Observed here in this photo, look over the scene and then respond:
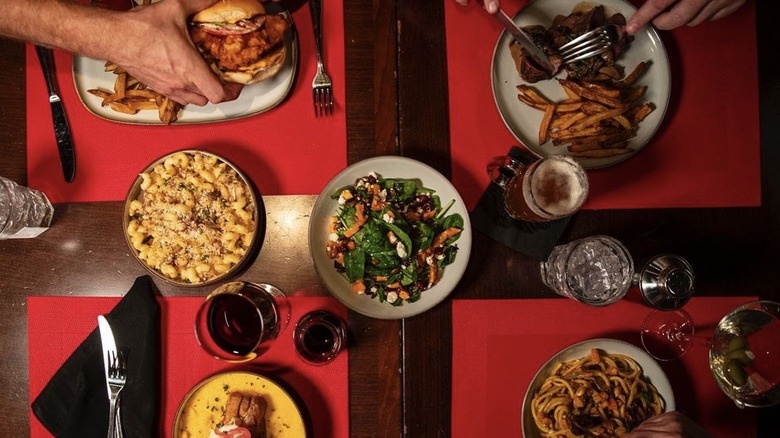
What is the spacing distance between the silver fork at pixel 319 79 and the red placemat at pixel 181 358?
683 millimetres

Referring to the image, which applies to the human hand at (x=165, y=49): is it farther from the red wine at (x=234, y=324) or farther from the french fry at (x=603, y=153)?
the french fry at (x=603, y=153)

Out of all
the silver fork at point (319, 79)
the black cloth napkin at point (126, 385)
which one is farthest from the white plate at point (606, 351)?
the black cloth napkin at point (126, 385)

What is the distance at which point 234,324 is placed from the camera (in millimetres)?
1820

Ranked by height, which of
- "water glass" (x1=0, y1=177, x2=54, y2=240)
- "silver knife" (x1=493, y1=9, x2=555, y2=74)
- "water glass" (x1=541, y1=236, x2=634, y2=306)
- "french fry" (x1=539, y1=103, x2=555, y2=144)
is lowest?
"water glass" (x1=541, y1=236, x2=634, y2=306)

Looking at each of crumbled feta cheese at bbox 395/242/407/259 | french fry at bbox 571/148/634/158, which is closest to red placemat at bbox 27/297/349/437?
crumbled feta cheese at bbox 395/242/407/259

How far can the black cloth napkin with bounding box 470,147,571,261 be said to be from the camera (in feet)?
6.17

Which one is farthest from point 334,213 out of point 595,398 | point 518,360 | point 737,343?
point 737,343

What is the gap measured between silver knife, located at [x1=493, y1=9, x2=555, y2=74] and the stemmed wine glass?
97cm

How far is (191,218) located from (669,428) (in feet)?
5.40

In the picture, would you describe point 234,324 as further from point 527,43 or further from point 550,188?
point 527,43

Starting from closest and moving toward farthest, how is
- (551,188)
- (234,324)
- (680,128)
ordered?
(551,188) < (234,324) < (680,128)

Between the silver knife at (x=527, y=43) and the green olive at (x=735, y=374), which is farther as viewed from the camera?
the green olive at (x=735, y=374)

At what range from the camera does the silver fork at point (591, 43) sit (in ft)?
5.68

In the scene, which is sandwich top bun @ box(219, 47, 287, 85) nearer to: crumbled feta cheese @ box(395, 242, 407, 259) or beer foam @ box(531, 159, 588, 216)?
crumbled feta cheese @ box(395, 242, 407, 259)
